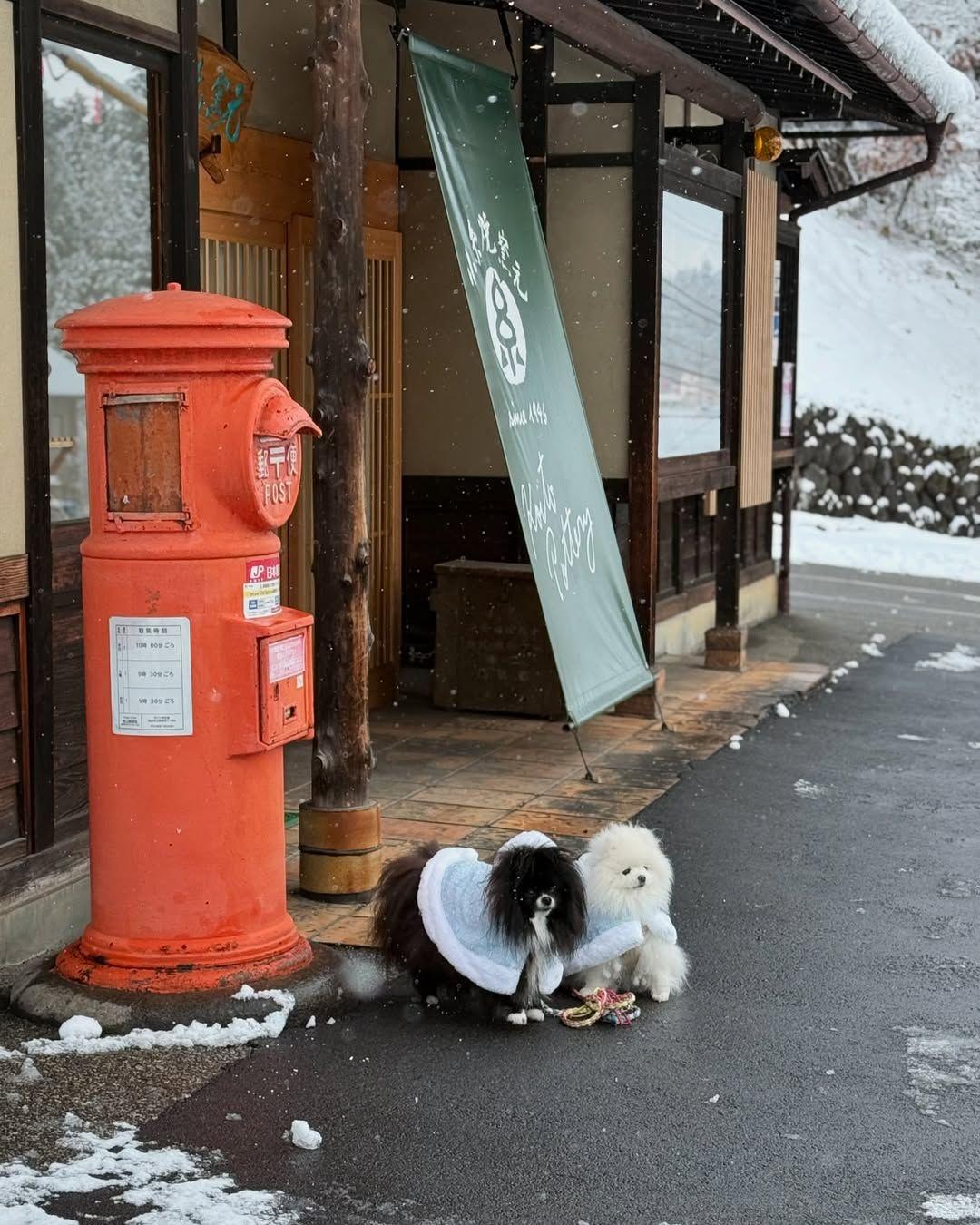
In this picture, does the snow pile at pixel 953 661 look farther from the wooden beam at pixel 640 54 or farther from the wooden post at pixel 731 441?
the wooden beam at pixel 640 54

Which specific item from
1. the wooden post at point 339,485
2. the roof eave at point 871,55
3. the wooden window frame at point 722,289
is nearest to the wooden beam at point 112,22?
the wooden post at point 339,485

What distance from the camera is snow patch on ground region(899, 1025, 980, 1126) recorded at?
4512mm

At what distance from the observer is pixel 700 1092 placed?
14.8 feet

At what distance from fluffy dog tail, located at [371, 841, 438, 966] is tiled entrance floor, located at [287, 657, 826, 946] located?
46 cm

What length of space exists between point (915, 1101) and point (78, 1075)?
89.5 inches

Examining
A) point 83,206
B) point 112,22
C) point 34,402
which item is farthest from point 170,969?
point 112,22

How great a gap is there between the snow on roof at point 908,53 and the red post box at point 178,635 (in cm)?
512

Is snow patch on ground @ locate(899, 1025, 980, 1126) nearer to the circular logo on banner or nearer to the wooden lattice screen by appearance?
the circular logo on banner

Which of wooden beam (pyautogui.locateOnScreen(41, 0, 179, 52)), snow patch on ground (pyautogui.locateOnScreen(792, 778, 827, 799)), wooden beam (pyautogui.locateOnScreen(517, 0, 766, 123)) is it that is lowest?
snow patch on ground (pyautogui.locateOnScreen(792, 778, 827, 799))

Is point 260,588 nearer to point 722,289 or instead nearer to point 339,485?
point 339,485

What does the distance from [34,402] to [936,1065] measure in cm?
339

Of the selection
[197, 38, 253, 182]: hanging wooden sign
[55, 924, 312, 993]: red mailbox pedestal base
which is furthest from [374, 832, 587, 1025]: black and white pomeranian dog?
[197, 38, 253, 182]: hanging wooden sign

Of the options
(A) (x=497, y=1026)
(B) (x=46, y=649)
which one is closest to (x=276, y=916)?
(A) (x=497, y=1026)

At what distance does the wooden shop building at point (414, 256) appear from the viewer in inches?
207
